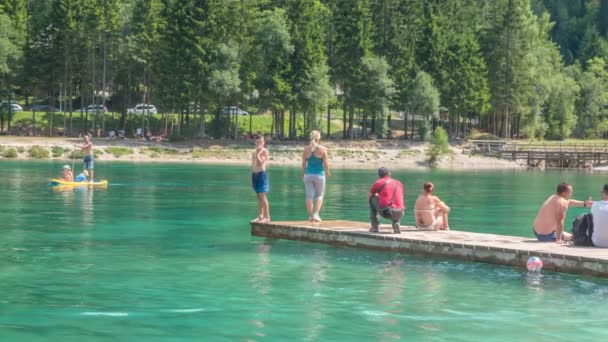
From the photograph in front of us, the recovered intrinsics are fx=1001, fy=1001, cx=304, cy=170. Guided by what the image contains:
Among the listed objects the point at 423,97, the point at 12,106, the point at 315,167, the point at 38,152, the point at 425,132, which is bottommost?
the point at 38,152

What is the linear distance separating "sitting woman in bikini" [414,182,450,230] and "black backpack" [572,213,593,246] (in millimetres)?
4234

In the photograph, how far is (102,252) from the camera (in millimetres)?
26672

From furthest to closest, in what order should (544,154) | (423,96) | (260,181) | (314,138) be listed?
(423,96)
(544,154)
(260,181)
(314,138)

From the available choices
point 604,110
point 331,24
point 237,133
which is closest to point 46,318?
point 237,133

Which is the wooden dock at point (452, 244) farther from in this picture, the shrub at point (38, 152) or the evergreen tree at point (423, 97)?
the evergreen tree at point (423, 97)

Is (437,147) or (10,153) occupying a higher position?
(437,147)

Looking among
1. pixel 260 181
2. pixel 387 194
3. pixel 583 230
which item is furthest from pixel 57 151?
pixel 583 230

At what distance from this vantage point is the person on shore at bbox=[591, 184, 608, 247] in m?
23.4

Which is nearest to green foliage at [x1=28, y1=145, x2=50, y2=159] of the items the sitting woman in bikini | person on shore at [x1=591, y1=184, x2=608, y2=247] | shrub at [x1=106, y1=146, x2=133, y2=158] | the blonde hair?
shrub at [x1=106, y1=146, x2=133, y2=158]

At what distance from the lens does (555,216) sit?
24.8 m

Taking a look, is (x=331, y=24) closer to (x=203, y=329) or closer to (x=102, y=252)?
(x=102, y=252)

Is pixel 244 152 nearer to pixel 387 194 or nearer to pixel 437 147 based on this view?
pixel 437 147

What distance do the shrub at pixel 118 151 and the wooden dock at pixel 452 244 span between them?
225 feet

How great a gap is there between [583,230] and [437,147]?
80.8 metres
